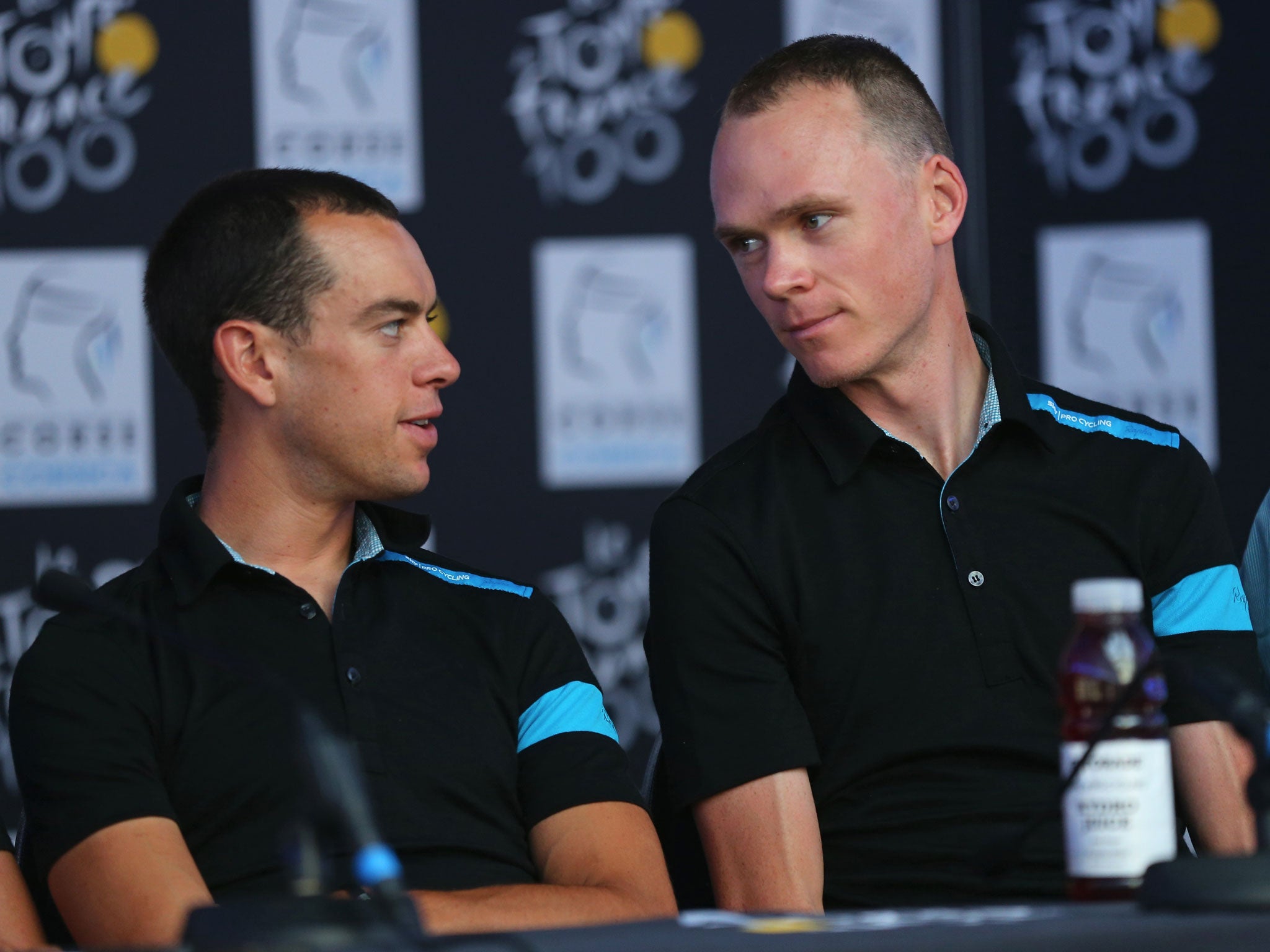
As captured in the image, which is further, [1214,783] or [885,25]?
[885,25]

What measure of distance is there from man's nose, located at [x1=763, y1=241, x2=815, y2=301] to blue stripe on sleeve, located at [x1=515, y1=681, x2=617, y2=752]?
49 centimetres

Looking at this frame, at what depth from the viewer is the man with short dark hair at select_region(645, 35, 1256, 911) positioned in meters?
1.71

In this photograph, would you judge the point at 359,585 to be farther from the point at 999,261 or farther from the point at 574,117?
the point at 999,261

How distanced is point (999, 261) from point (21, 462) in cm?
176

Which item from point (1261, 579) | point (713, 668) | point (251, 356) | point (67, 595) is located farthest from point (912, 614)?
point (67, 595)

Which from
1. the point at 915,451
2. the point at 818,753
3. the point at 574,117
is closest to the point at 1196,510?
the point at 915,451

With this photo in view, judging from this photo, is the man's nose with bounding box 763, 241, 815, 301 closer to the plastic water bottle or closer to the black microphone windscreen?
the plastic water bottle

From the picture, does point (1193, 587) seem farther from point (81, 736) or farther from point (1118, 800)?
point (81, 736)

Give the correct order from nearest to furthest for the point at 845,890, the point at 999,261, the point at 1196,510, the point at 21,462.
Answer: the point at 845,890
the point at 1196,510
the point at 21,462
the point at 999,261

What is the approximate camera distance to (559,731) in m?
1.81

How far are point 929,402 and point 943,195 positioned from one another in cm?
26

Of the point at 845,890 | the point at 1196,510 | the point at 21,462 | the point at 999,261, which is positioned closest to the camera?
the point at 845,890

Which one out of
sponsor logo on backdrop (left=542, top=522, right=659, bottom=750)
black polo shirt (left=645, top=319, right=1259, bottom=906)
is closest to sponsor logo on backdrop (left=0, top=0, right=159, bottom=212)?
sponsor logo on backdrop (left=542, top=522, right=659, bottom=750)

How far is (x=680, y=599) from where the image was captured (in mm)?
1817
